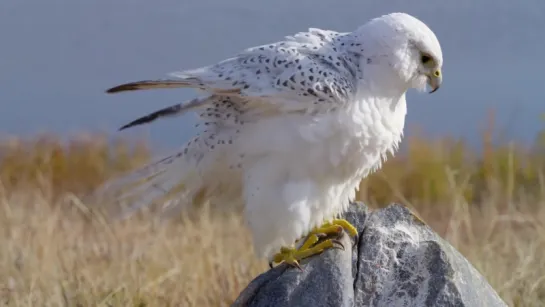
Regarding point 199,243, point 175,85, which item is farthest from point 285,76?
point 199,243

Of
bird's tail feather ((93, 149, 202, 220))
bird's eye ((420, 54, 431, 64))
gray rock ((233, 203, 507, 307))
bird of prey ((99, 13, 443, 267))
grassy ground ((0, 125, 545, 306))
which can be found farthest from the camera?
grassy ground ((0, 125, 545, 306))

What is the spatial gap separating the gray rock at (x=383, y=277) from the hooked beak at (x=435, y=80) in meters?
0.57

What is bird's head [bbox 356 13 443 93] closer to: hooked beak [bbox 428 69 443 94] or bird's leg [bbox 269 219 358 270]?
hooked beak [bbox 428 69 443 94]

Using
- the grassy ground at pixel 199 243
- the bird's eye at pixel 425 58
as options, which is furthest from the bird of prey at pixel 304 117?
the grassy ground at pixel 199 243

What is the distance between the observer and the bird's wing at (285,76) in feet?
9.90

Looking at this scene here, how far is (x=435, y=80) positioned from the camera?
325cm

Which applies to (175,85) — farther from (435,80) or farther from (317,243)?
(435,80)

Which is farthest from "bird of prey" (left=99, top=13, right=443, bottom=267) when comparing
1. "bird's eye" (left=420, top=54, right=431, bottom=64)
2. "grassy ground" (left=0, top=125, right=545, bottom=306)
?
"grassy ground" (left=0, top=125, right=545, bottom=306)

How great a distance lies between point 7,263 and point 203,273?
117cm

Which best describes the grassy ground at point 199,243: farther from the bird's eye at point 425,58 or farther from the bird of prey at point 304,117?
the bird's eye at point 425,58

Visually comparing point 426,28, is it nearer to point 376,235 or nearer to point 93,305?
point 376,235

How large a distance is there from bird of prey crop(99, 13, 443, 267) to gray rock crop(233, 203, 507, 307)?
110 mm

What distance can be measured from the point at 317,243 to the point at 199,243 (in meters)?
2.16

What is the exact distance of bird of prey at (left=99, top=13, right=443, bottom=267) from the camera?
9.90 feet
